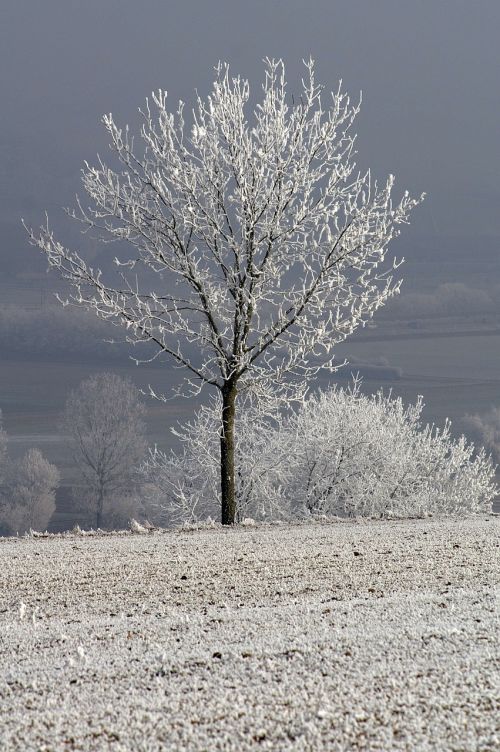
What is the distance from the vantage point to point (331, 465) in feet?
108

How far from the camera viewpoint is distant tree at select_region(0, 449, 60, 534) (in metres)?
61.3

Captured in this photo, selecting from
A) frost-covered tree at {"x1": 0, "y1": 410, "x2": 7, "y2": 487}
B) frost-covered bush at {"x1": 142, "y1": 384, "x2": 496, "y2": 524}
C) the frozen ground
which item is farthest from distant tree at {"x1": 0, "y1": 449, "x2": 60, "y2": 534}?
the frozen ground

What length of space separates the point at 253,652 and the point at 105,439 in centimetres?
5547

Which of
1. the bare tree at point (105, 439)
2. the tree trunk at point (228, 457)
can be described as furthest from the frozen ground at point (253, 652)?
the bare tree at point (105, 439)

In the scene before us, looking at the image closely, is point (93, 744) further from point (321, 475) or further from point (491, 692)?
point (321, 475)

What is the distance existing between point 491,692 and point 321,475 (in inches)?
1121

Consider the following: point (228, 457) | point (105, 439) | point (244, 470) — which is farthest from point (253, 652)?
point (105, 439)

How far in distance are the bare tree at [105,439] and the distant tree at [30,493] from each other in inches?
181

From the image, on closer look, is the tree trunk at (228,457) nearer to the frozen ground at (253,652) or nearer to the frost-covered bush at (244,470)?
the frozen ground at (253,652)

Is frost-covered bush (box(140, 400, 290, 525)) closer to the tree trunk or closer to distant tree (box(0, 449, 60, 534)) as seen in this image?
the tree trunk

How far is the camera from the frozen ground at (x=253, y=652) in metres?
4.17

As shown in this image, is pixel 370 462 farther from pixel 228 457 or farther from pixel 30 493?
pixel 30 493

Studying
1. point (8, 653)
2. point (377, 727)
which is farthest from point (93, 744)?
point (8, 653)

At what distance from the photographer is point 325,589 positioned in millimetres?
8078
